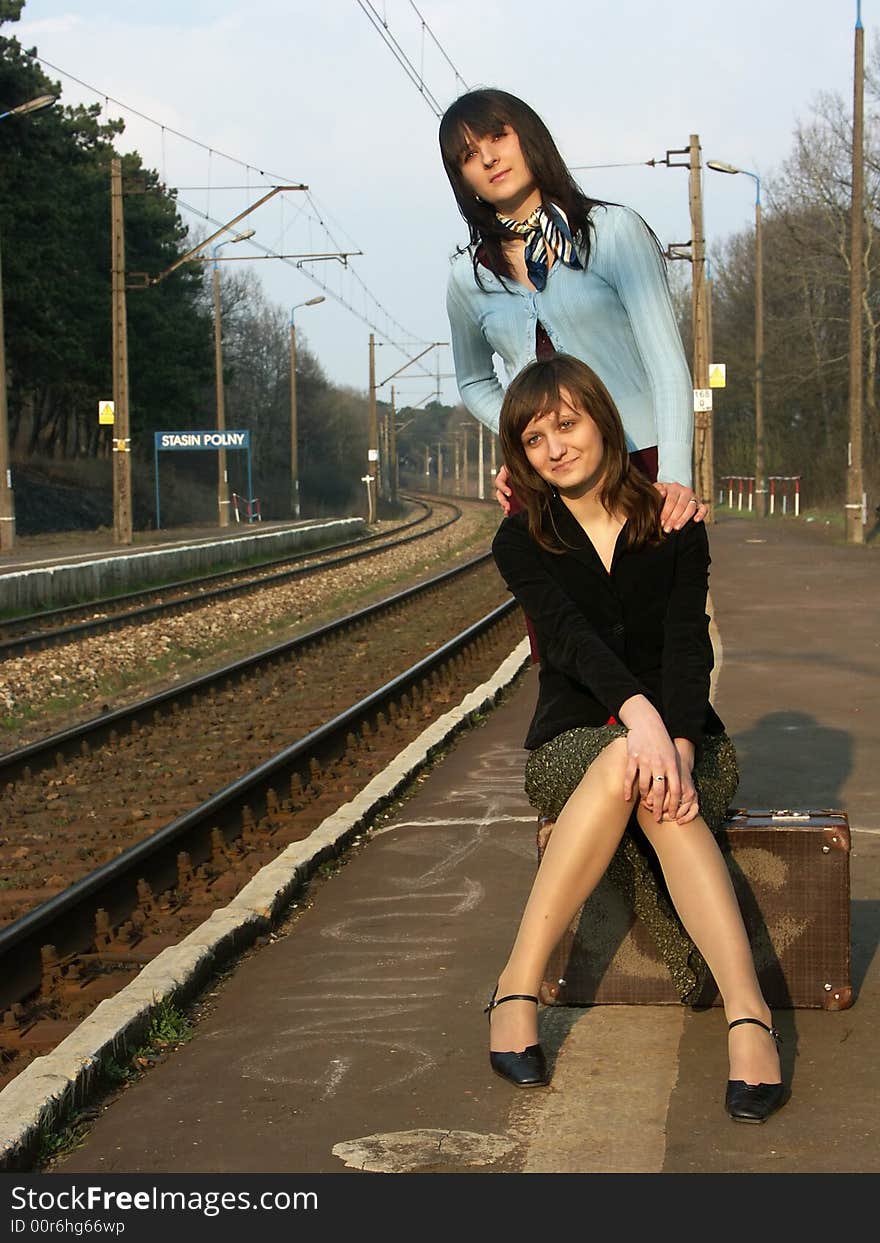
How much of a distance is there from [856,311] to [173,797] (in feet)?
78.8

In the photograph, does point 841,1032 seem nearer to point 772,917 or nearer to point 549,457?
point 772,917

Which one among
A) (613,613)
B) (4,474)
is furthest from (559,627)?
(4,474)

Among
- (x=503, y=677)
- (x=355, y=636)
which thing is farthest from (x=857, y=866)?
(x=355, y=636)

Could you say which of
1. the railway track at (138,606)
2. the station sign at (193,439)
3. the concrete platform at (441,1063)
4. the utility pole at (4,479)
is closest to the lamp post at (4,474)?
the utility pole at (4,479)

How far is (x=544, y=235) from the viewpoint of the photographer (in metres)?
4.25

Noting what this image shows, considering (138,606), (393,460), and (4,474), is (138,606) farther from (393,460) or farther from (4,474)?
(393,460)

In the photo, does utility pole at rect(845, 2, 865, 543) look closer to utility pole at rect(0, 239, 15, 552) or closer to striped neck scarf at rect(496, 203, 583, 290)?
utility pole at rect(0, 239, 15, 552)

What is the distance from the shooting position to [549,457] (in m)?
4.10

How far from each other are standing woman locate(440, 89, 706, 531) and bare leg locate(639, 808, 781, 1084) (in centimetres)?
76

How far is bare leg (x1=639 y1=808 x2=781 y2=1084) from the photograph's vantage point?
12.2ft

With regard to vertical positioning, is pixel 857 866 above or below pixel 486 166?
below

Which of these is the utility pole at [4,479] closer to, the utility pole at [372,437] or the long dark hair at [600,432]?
the long dark hair at [600,432]

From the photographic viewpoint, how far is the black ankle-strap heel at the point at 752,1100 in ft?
11.5
